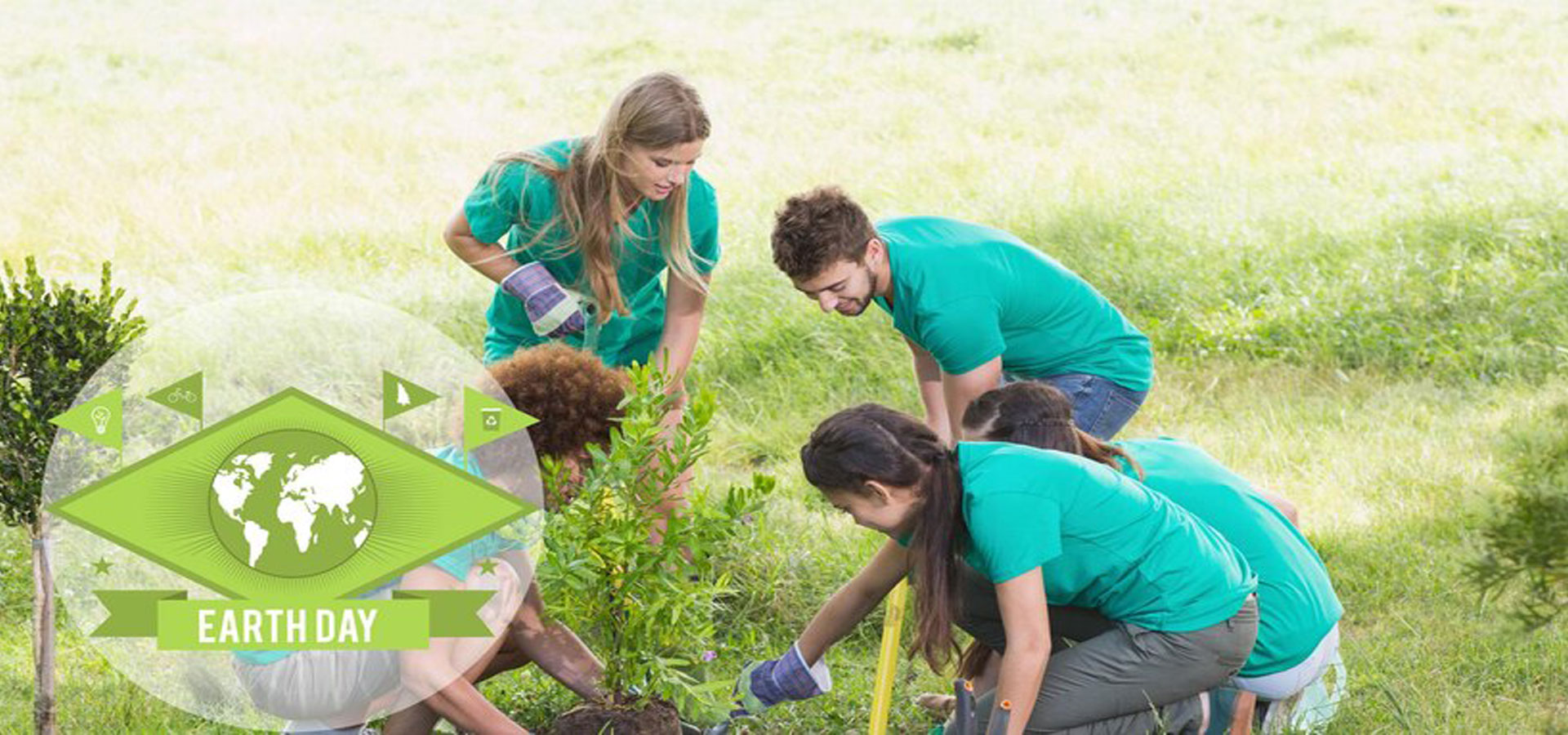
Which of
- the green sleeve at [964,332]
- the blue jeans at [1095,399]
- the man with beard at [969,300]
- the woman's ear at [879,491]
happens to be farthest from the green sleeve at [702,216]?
the woman's ear at [879,491]

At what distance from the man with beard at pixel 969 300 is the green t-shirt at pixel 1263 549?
428 millimetres

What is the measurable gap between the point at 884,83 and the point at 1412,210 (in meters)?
5.00

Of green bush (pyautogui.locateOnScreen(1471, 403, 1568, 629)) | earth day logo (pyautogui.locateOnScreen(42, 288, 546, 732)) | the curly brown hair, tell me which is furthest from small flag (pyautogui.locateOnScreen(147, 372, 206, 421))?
green bush (pyautogui.locateOnScreen(1471, 403, 1568, 629))

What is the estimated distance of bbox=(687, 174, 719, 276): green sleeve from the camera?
4.46 meters

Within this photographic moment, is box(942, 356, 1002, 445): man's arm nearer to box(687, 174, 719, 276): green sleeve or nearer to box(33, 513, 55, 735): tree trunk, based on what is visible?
box(687, 174, 719, 276): green sleeve

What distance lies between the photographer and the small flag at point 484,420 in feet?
10.7

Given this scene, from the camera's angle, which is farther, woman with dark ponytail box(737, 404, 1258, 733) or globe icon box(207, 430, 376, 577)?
woman with dark ponytail box(737, 404, 1258, 733)

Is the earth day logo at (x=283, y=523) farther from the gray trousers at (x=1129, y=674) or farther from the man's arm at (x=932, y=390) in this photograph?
the man's arm at (x=932, y=390)

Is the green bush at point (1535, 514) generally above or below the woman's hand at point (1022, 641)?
above

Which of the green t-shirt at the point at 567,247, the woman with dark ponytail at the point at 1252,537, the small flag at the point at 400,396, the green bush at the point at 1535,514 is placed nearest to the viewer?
the green bush at the point at 1535,514

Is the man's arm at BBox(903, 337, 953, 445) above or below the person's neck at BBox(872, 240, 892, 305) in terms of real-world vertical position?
below

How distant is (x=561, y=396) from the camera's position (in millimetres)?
3404

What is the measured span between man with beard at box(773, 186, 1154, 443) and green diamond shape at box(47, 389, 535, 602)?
47.6 inches

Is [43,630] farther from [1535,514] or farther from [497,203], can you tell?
[1535,514]
